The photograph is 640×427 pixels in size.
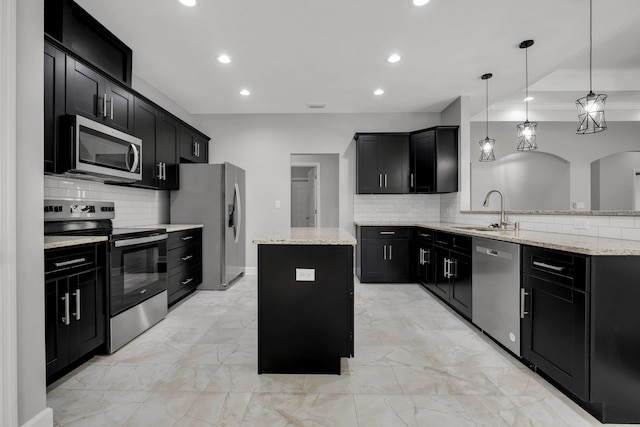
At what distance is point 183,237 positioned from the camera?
367 centimetres

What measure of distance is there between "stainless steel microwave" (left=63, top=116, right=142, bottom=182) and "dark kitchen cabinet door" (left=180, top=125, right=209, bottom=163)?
1.23 meters

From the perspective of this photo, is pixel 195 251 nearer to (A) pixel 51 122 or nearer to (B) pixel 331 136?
(A) pixel 51 122

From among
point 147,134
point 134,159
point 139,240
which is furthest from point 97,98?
point 139,240

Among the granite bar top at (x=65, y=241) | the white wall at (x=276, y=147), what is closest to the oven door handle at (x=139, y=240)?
the granite bar top at (x=65, y=241)

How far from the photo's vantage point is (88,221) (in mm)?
2727

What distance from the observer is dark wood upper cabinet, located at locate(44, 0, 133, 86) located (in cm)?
228

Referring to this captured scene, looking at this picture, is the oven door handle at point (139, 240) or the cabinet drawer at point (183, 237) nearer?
the oven door handle at point (139, 240)

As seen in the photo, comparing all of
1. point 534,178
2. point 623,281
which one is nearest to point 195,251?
point 623,281

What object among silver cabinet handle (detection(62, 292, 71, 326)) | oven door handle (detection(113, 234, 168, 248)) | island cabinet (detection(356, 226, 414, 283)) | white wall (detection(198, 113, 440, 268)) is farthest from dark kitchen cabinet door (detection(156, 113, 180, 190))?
island cabinet (detection(356, 226, 414, 283))

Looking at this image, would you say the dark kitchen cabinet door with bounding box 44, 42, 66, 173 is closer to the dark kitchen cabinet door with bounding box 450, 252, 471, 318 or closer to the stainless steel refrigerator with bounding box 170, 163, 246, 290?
the stainless steel refrigerator with bounding box 170, 163, 246, 290

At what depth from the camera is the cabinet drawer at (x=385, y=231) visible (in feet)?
14.7

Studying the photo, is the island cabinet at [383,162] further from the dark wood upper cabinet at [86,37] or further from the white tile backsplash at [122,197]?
the dark wood upper cabinet at [86,37]

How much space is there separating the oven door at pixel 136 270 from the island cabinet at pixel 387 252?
2.66 m

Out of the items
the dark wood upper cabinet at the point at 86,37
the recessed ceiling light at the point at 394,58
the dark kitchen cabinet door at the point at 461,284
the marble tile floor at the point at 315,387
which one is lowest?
the marble tile floor at the point at 315,387
